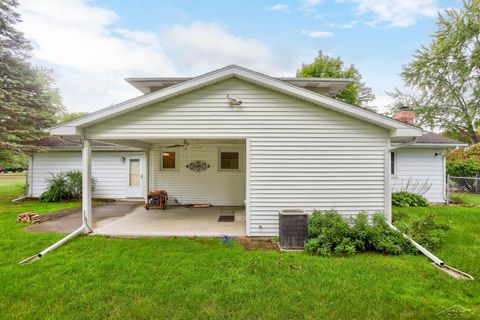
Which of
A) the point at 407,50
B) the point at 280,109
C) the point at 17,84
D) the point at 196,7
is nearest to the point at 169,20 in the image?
the point at 196,7

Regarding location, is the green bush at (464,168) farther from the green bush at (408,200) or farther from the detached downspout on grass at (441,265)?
the detached downspout on grass at (441,265)

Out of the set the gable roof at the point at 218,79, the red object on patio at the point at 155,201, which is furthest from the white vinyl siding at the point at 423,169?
the red object on patio at the point at 155,201

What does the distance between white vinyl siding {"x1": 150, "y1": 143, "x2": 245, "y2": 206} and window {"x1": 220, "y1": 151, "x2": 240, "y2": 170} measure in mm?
175

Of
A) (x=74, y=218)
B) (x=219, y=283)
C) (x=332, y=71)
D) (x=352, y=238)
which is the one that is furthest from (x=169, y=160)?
(x=332, y=71)

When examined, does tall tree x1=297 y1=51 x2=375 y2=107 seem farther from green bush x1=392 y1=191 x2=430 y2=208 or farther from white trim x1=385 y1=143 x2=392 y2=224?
white trim x1=385 y1=143 x2=392 y2=224

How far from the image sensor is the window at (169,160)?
910 centimetres

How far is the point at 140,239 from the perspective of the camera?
193 inches

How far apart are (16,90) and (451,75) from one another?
30.5 m

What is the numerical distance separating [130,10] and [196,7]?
3.18 metres

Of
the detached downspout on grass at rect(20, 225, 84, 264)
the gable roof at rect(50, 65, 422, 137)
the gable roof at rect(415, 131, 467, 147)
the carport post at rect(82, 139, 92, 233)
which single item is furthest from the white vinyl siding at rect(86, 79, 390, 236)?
the gable roof at rect(415, 131, 467, 147)

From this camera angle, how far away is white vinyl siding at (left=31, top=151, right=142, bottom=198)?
33.3 ft

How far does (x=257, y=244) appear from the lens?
4707 mm

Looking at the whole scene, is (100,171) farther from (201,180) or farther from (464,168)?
(464,168)

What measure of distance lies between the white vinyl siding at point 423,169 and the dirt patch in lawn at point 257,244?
752 cm
